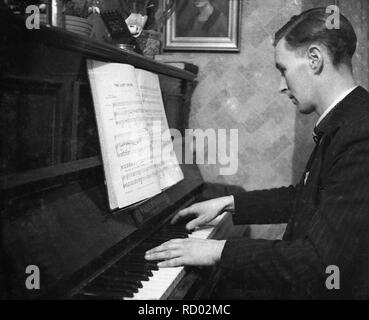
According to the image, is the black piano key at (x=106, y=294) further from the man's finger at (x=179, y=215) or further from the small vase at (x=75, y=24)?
the small vase at (x=75, y=24)

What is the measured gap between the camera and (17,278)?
100 cm

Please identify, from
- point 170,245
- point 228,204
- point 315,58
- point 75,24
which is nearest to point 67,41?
point 75,24

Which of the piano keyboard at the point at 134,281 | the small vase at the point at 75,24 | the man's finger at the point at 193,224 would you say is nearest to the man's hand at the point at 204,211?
the man's finger at the point at 193,224

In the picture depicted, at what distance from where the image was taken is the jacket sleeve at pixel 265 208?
196cm

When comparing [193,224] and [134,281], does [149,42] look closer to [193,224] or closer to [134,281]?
[193,224]

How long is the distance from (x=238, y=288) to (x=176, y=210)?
0.58 m

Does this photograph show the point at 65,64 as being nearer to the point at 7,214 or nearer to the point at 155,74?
the point at 7,214

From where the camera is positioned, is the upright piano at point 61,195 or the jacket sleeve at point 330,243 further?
the jacket sleeve at point 330,243

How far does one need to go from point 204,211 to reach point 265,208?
0.28 metres

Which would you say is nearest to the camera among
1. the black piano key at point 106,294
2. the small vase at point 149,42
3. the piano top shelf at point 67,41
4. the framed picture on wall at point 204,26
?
the piano top shelf at point 67,41

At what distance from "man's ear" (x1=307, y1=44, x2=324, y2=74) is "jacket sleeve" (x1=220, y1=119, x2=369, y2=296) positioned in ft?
0.88
